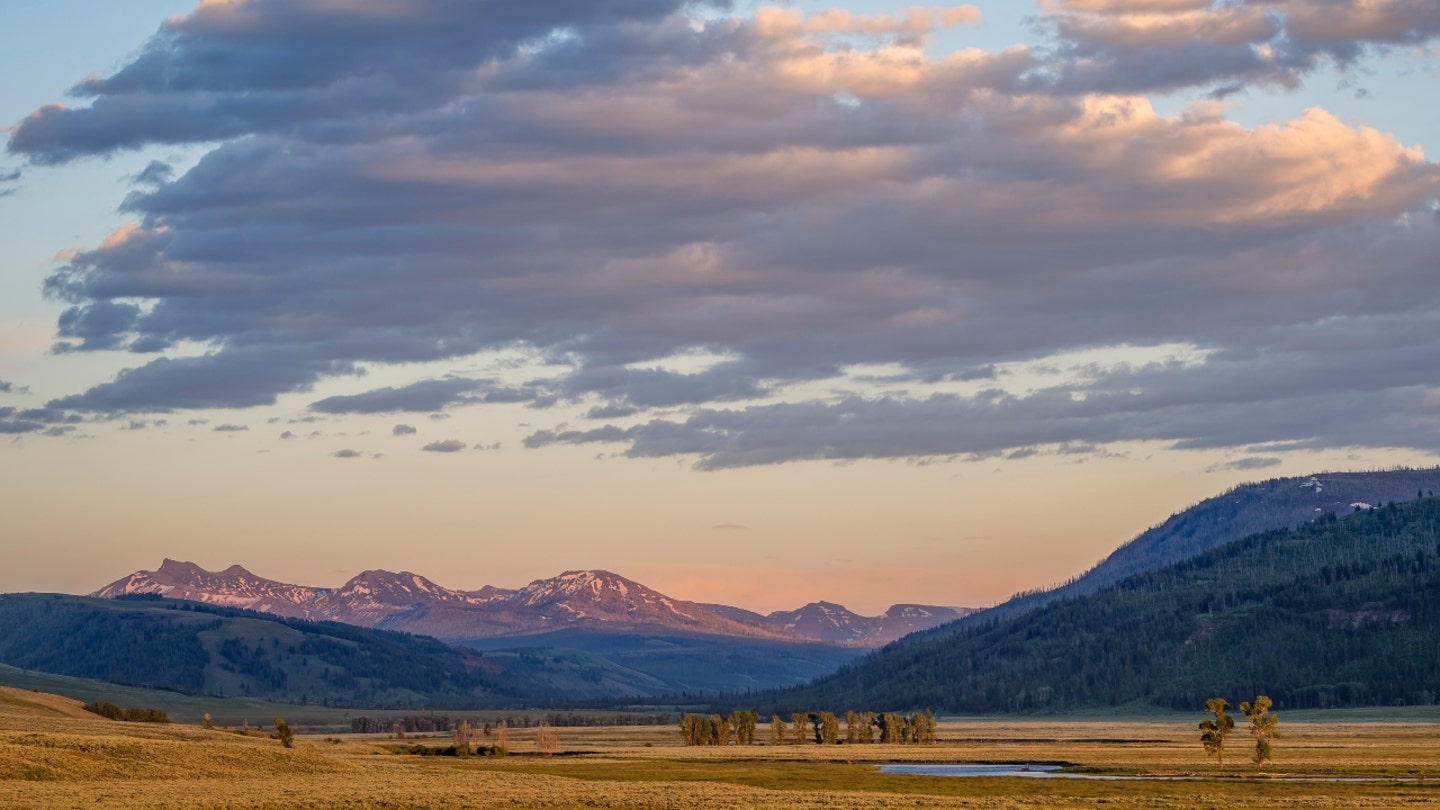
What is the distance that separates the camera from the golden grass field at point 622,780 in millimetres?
84688

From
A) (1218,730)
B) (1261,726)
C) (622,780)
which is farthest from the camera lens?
(1218,730)

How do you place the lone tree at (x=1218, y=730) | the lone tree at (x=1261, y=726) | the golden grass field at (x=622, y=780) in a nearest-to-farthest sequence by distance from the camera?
the golden grass field at (x=622, y=780)
the lone tree at (x=1261, y=726)
the lone tree at (x=1218, y=730)

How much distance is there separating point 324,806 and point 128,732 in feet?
255

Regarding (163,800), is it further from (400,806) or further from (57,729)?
(57,729)

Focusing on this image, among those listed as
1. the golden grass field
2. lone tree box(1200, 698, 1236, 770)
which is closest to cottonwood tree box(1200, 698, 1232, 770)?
lone tree box(1200, 698, 1236, 770)

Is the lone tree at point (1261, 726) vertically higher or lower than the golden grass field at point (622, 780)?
higher

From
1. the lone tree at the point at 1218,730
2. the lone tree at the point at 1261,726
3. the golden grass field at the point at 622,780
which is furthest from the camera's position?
the lone tree at the point at 1218,730

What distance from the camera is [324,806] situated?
265ft

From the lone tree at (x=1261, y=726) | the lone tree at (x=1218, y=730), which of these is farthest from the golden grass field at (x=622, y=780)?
the lone tree at (x=1218, y=730)

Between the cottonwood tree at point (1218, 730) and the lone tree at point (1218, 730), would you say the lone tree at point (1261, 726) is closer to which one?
the cottonwood tree at point (1218, 730)

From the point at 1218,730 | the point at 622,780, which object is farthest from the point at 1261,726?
the point at 622,780

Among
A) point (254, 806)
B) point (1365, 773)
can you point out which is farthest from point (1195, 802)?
point (254, 806)

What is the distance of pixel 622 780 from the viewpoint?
383ft

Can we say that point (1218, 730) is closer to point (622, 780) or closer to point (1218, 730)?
point (1218, 730)
